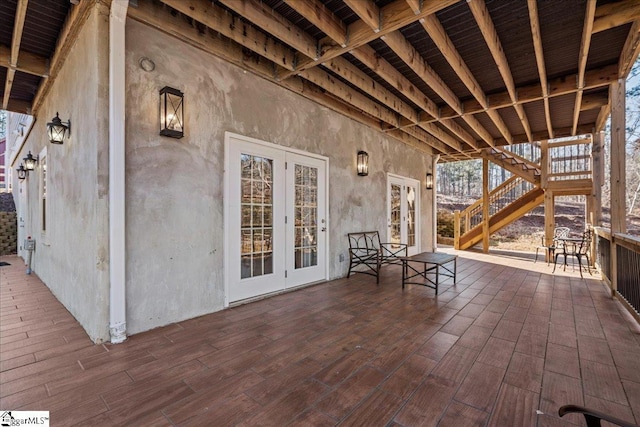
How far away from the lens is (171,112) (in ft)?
9.53

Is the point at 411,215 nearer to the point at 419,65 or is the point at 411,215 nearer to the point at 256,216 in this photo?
the point at 419,65

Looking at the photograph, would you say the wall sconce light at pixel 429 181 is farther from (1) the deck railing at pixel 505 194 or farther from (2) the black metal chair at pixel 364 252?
(2) the black metal chair at pixel 364 252

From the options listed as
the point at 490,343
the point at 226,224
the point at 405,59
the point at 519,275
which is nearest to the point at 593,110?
the point at 519,275

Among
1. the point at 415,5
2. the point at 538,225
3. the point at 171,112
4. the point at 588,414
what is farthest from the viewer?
the point at 538,225

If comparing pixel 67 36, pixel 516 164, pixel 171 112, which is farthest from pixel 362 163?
pixel 516 164

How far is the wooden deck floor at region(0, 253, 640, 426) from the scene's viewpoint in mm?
1741

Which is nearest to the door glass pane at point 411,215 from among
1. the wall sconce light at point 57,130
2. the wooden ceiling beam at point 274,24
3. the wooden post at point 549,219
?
the wooden post at point 549,219

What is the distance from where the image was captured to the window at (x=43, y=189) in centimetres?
446

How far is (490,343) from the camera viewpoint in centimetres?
265

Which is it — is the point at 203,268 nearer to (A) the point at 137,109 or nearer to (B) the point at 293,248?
(B) the point at 293,248

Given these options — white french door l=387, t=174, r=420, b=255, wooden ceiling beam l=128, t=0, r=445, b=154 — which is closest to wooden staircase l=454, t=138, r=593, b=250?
white french door l=387, t=174, r=420, b=255

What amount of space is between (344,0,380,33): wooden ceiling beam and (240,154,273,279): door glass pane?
6.63ft

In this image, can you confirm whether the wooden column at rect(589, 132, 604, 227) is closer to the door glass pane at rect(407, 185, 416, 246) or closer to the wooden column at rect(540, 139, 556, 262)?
the wooden column at rect(540, 139, 556, 262)

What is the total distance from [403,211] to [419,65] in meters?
4.06
